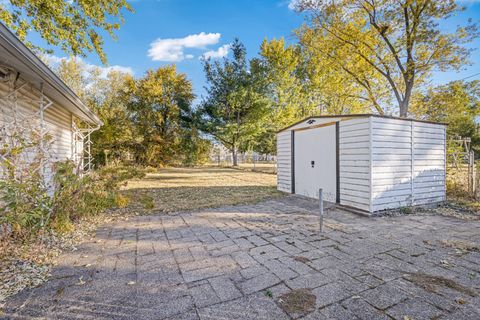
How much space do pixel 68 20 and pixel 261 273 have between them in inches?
323

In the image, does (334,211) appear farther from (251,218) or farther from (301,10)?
(301,10)

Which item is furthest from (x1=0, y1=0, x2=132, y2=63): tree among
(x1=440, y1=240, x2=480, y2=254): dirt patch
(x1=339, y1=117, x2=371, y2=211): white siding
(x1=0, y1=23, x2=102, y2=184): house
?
(x1=440, y1=240, x2=480, y2=254): dirt patch

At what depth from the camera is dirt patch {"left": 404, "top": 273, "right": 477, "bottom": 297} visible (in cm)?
195

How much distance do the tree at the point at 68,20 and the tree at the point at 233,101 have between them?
10.2 meters

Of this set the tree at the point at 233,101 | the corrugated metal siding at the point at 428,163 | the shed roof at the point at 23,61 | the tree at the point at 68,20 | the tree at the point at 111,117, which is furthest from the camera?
the tree at the point at 233,101

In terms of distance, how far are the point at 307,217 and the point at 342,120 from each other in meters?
2.28

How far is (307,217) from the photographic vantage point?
14.2 ft

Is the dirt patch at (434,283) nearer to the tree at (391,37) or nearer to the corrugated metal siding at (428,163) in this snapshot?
the corrugated metal siding at (428,163)

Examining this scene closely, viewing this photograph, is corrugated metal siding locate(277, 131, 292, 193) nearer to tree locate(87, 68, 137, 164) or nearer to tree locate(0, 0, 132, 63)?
tree locate(0, 0, 132, 63)

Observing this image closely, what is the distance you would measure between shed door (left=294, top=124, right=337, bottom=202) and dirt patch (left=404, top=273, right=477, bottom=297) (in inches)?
123

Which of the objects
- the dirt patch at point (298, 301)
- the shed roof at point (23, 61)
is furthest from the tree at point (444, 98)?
the shed roof at point (23, 61)

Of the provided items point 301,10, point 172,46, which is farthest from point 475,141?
point 172,46

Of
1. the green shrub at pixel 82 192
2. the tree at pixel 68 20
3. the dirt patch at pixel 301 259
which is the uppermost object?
the tree at pixel 68 20

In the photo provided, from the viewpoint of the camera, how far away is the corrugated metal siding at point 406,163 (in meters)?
4.49
